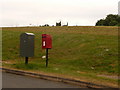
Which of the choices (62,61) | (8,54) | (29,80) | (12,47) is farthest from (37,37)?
(29,80)

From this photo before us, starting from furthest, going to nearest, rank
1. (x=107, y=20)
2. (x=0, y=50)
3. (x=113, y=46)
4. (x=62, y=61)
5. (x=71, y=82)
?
1. (x=107, y=20)
2. (x=0, y=50)
3. (x=113, y=46)
4. (x=62, y=61)
5. (x=71, y=82)

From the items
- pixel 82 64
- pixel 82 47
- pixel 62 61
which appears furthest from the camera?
pixel 82 47

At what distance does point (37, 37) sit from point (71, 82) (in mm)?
19662

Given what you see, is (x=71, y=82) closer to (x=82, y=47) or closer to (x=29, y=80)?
(x=29, y=80)

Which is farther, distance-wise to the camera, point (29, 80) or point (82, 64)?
point (82, 64)

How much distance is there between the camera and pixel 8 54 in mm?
20500

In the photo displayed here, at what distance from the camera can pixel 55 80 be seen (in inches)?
357

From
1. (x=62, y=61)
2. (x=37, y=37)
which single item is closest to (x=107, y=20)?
(x=37, y=37)

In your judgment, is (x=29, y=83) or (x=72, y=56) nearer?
(x=29, y=83)

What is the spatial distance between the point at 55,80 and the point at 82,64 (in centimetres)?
679

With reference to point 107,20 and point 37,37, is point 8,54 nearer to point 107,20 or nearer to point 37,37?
point 37,37

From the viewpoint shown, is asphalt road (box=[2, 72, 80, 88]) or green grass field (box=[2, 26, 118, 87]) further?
green grass field (box=[2, 26, 118, 87])

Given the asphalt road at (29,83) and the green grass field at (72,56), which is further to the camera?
the green grass field at (72,56)

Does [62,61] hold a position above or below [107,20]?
below
